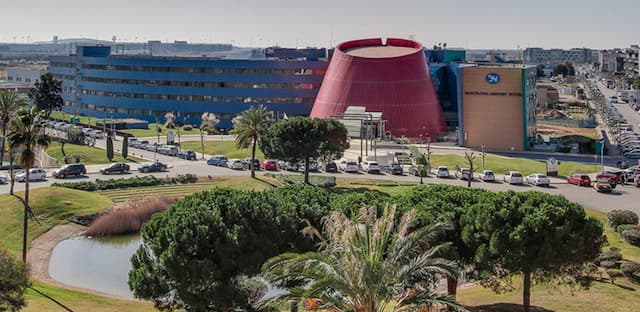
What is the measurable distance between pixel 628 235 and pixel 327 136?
2917 centimetres

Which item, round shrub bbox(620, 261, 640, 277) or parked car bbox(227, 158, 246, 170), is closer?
round shrub bbox(620, 261, 640, 277)

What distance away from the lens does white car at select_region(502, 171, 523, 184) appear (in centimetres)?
7300

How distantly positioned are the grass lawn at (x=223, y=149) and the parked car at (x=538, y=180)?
29276 millimetres

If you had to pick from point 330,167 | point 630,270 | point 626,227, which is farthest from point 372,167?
point 630,270

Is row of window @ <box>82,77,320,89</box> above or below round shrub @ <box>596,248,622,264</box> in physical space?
above

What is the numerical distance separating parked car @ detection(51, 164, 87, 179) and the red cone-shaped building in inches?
1548

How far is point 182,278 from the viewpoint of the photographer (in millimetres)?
30953

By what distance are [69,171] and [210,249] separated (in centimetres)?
4537

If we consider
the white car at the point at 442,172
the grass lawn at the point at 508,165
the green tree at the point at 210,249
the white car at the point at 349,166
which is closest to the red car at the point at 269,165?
the white car at the point at 349,166

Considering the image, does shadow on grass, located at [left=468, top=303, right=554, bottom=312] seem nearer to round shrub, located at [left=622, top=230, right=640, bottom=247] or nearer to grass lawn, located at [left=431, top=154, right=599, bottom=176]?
round shrub, located at [left=622, top=230, right=640, bottom=247]

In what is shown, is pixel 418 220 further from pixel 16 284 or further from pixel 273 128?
pixel 273 128

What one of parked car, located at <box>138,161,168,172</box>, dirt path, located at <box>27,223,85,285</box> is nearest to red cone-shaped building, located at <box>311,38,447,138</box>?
parked car, located at <box>138,161,168,172</box>

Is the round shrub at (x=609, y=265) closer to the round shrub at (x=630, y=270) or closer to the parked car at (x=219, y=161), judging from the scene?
the round shrub at (x=630, y=270)

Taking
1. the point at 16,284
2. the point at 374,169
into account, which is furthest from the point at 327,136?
the point at 16,284
